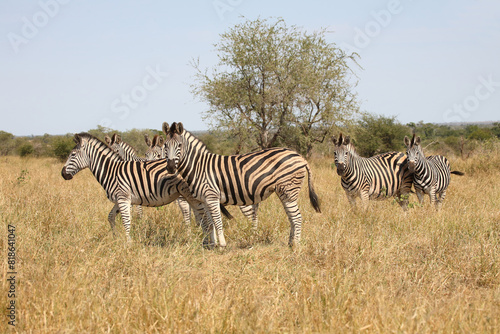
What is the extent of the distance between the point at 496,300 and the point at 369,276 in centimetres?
117

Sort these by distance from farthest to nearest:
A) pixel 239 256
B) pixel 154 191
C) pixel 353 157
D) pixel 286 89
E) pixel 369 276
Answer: pixel 286 89
pixel 353 157
pixel 154 191
pixel 239 256
pixel 369 276

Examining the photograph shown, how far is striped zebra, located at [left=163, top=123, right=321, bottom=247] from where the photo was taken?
19.7 feet

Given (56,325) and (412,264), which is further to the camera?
(412,264)

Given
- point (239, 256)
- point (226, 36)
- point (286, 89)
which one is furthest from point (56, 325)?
point (226, 36)

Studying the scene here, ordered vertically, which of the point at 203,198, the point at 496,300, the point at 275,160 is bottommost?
the point at 496,300

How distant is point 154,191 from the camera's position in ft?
21.2

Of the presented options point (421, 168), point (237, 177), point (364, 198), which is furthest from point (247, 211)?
point (421, 168)

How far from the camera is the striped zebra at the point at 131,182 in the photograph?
6.41 m

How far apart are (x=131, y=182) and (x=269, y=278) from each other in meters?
3.05

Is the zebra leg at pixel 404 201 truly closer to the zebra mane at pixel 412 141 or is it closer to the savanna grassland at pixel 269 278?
the savanna grassland at pixel 269 278

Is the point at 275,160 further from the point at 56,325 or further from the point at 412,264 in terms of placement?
the point at 56,325

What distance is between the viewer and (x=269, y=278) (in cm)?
453

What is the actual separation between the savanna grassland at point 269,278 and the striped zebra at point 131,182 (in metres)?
0.45

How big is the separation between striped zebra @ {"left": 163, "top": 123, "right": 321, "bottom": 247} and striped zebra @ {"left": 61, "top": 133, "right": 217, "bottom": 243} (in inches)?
15.9
